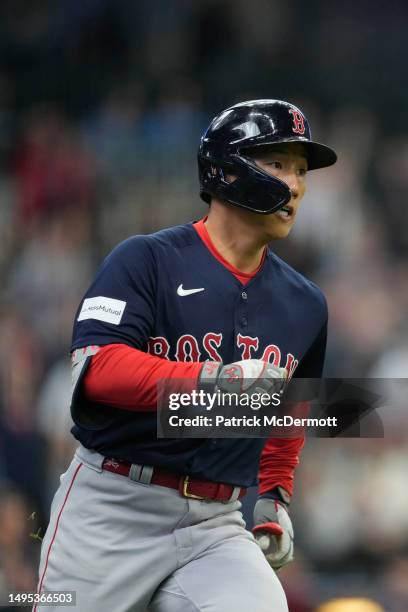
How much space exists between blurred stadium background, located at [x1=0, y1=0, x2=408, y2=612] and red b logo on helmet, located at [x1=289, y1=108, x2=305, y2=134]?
2.52 metres

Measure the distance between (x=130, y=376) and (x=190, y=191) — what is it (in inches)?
224

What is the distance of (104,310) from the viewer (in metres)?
3.19

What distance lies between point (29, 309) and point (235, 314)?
476 cm

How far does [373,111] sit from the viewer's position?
9188 mm

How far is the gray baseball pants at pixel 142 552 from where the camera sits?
3164 millimetres

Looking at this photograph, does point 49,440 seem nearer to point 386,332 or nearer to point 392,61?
point 386,332

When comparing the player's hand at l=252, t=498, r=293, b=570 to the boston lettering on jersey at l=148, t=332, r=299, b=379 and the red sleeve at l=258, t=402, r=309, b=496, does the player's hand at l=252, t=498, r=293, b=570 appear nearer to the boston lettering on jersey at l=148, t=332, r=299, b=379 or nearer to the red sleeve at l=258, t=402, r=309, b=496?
the red sleeve at l=258, t=402, r=309, b=496

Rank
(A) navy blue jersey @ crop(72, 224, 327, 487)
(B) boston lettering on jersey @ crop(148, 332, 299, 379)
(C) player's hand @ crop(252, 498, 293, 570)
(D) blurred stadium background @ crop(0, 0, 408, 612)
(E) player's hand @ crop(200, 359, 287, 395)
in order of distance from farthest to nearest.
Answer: (D) blurred stadium background @ crop(0, 0, 408, 612) < (C) player's hand @ crop(252, 498, 293, 570) < (B) boston lettering on jersey @ crop(148, 332, 299, 379) < (A) navy blue jersey @ crop(72, 224, 327, 487) < (E) player's hand @ crop(200, 359, 287, 395)

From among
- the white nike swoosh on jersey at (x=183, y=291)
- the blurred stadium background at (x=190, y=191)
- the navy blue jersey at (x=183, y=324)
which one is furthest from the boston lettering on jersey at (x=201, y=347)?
the blurred stadium background at (x=190, y=191)

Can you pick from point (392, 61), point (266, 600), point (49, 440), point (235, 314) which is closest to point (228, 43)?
point (392, 61)

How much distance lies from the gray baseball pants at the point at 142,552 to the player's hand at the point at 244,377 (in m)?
0.53

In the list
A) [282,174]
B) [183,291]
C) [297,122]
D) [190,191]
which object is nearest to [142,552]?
[183,291]

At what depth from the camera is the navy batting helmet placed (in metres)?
3.44

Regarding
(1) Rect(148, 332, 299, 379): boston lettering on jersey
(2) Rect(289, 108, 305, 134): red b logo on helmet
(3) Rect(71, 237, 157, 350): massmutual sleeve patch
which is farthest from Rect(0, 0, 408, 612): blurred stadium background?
(2) Rect(289, 108, 305, 134): red b logo on helmet
